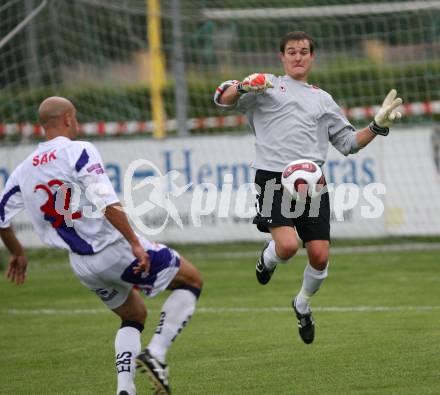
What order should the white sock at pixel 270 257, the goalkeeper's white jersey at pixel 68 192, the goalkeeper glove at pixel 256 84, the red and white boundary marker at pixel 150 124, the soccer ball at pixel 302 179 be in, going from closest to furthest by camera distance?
the goalkeeper's white jersey at pixel 68 192, the goalkeeper glove at pixel 256 84, the soccer ball at pixel 302 179, the white sock at pixel 270 257, the red and white boundary marker at pixel 150 124

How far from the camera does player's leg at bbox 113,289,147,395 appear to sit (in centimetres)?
728

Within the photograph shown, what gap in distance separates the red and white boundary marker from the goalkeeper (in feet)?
37.3

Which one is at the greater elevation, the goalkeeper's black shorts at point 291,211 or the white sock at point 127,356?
the goalkeeper's black shorts at point 291,211

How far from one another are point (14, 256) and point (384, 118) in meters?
3.30

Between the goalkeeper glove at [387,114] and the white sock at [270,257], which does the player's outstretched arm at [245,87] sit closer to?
the goalkeeper glove at [387,114]

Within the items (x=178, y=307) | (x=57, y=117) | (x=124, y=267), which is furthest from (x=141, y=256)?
(x=57, y=117)

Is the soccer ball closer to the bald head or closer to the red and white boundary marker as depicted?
the bald head

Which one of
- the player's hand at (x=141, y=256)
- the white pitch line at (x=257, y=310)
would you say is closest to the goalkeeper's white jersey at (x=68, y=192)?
the player's hand at (x=141, y=256)

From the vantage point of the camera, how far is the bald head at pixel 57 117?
24.0 ft

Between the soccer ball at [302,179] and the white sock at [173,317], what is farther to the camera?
the soccer ball at [302,179]

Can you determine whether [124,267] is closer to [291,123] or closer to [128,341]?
[128,341]

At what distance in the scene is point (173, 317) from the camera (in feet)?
23.7

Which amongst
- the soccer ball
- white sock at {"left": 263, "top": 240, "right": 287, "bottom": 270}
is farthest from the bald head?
white sock at {"left": 263, "top": 240, "right": 287, "bottom": 270}

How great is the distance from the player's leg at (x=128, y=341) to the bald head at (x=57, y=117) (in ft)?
4.06
